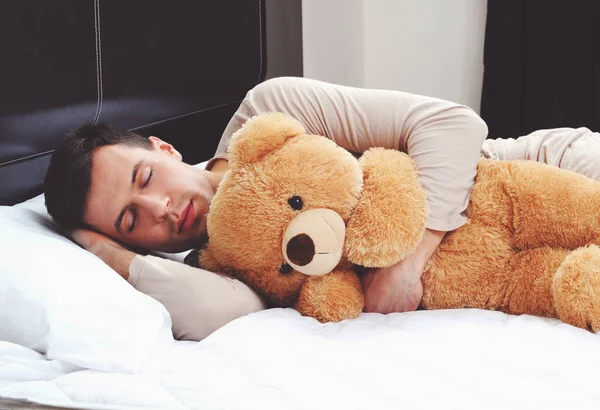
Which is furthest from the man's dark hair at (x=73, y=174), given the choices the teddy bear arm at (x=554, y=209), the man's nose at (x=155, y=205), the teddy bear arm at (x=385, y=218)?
the teddy bear arm at (x=554, y=209)

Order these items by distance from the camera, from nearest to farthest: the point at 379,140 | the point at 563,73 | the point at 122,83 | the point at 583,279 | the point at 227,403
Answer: the point at 227,403, the point at 583,279, the point at 379,140, the point at 122,83, the point at 563,73

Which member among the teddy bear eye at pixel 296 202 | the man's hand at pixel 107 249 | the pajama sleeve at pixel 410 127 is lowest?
the man's hand at pixel 107 249

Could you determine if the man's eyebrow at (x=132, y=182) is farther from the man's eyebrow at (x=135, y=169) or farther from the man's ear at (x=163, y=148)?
the man's ear at (x=163, y=148)

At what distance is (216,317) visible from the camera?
41.3 inches

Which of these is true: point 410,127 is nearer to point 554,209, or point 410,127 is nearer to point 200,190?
point 554,209

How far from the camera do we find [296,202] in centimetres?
99

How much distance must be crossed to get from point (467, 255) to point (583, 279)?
0.64 feet

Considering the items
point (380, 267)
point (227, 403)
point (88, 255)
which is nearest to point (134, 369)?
point (227, 403)

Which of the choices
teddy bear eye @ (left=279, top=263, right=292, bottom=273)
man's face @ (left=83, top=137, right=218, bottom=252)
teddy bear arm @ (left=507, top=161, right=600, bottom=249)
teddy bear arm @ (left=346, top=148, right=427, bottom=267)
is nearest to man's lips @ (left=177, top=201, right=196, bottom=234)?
man's face @ (left=83, top=137, right=218, bottom=252)

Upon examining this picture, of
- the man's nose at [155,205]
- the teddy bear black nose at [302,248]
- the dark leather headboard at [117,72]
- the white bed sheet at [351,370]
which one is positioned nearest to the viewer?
the white bed sheet at [351,370]

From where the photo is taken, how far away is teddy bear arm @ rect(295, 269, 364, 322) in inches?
42.2

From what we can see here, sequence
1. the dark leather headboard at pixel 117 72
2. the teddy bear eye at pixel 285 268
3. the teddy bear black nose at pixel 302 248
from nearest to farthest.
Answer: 1. the teddy bear black nose at pixel 302 248
2. the teddy bear eye at pixel 285 268
3. the dark leather headboard at pixel 117 72

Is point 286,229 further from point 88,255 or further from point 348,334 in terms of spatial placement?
point 88,255

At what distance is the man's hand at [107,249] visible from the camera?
1.12 meters
